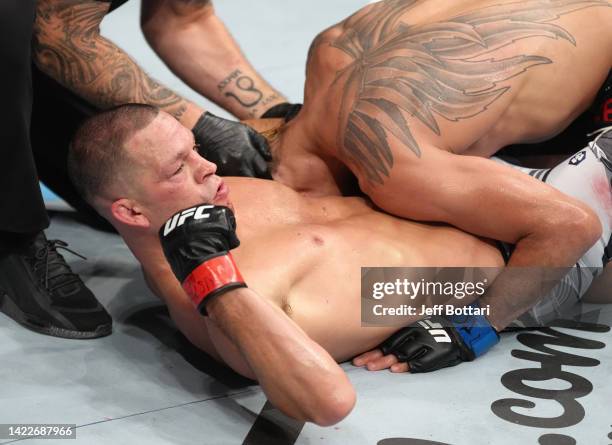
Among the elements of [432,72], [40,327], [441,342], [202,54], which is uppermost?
[432,72]

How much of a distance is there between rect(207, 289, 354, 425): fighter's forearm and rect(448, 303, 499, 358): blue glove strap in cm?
50

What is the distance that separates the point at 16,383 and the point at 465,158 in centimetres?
124

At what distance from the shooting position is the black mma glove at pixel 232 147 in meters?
2.73

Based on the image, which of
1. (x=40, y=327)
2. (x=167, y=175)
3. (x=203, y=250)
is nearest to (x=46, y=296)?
(x=40, y=327)

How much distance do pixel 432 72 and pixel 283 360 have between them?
967 millimetres

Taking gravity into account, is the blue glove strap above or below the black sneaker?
above

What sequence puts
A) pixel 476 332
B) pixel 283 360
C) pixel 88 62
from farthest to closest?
pixel 88 62 < pixel 476 332 < pixel 283 360

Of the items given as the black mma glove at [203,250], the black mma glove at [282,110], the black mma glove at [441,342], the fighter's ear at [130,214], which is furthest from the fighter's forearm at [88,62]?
the black mma glove at [441,342]

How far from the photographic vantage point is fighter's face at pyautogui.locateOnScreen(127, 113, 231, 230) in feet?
7.52

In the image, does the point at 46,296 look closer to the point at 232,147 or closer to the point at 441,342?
the point at 232,147

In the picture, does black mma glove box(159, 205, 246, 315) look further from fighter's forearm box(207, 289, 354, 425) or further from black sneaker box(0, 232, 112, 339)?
black sneaker box(0, 232, 112, 339)

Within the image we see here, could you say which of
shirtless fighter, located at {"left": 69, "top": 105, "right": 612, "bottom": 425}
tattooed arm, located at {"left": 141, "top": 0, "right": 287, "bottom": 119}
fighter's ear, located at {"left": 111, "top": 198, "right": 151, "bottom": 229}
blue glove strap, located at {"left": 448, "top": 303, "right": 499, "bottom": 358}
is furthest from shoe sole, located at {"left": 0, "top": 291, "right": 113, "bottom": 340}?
tattooed arm, located at {"left": 141, "top": 0, "right": 287, "bottom": 119}

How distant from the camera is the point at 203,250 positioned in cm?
205

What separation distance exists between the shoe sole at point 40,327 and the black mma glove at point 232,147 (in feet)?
1.85
